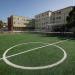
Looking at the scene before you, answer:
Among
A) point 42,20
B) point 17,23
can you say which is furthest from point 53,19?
point 17,23

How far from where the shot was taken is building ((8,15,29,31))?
68.1 meters

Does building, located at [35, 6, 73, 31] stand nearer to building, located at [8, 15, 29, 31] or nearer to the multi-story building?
the multi-story building

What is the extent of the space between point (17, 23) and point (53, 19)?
→ 2069 centimetres

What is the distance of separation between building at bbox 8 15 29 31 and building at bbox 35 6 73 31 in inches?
255

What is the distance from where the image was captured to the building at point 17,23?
6814cm

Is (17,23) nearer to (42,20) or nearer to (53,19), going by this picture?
(42,20)

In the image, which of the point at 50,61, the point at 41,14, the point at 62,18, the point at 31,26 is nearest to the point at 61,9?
the point at 62,18

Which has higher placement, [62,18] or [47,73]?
[62,18]

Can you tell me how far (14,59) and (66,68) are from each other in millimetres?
2474

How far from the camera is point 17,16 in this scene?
230ft

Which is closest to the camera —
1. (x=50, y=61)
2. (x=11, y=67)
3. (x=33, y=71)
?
(x=33, y=71)

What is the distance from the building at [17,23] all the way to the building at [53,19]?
255 inches

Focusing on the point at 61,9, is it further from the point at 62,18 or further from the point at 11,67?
the point at 11,67

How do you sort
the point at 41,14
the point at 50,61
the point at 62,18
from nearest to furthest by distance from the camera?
1. the point at 50,61
2. the point at 62,18
3. the point at 41,14
